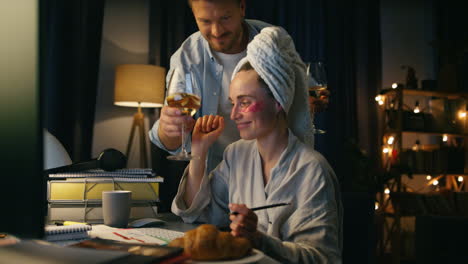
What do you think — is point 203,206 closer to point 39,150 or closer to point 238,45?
point 238,45

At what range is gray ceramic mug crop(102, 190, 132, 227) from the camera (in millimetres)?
1209

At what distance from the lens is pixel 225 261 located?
2.41ft

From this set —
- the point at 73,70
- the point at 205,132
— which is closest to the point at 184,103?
the point at 205,132

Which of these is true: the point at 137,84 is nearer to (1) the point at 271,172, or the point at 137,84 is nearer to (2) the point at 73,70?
(2) the point at 73,70

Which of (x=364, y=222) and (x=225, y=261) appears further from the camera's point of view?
(x=364, y=222)

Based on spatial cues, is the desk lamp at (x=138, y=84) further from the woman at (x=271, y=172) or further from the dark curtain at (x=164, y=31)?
the woman at (x=271, y=172)

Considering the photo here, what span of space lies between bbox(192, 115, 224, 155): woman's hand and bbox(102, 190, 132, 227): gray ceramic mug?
273 millimetres

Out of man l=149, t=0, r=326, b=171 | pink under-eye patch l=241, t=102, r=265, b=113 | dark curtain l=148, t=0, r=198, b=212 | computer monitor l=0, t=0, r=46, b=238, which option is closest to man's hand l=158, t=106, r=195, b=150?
man l=149, t=0, r=326, b=171

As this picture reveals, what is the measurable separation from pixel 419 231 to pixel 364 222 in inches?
19.0

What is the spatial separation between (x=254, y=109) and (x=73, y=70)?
8.68 feet

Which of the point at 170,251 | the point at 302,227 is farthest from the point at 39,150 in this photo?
the point at 302,227

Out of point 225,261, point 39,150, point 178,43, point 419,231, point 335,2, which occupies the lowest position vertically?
point 419,231

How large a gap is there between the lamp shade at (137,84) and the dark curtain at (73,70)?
358 mm

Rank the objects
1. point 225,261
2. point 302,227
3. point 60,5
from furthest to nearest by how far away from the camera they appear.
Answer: point 60,5
point 302,227
point 225,261
